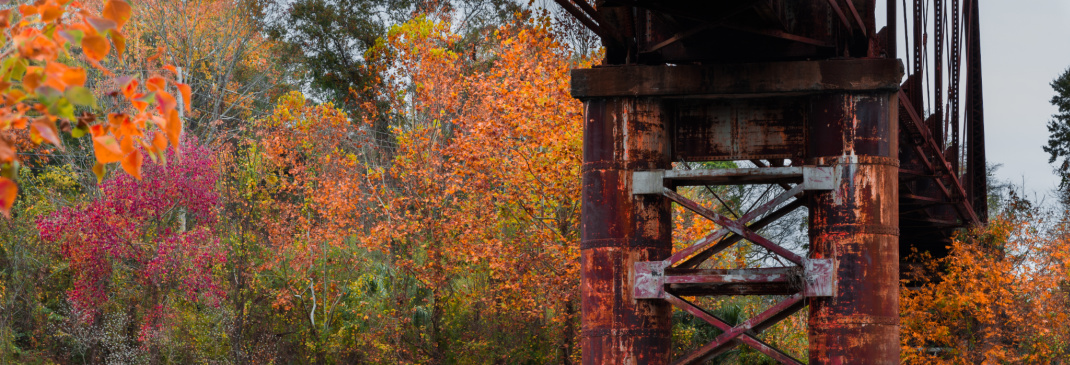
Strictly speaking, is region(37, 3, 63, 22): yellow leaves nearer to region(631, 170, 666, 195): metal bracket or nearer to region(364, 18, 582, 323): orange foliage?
region(631, 170, 666, 195): metal bracket

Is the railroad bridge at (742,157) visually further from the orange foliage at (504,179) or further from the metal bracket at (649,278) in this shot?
the orange foliage at (504,179)

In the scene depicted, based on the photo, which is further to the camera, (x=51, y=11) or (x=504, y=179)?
(x=504, y=179)

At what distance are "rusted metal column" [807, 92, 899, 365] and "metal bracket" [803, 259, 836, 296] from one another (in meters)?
0.07

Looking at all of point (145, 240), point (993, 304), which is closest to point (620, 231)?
point (993, 304)

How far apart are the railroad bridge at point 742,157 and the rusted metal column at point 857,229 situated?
1cm

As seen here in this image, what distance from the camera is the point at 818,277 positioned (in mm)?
10469

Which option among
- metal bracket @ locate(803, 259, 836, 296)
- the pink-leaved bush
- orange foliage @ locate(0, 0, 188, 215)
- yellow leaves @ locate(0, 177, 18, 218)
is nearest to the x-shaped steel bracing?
metal bracket @ locate(803, 259, 836, 296)

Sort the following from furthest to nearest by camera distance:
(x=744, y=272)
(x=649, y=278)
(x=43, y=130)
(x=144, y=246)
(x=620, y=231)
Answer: (x=144, y=246) → (x=620, y=231) → (x=649, y=278) → (x=744, y=272) → (x=43, y=130)

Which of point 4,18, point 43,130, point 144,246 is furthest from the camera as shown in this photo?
point 144,246

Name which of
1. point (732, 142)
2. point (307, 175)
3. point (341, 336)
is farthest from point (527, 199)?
point (732, 142)

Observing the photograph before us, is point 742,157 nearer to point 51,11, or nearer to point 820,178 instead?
point 820,178

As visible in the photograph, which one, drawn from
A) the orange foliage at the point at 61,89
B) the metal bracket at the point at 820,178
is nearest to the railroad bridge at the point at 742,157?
the metal bracket at the point at 820,178

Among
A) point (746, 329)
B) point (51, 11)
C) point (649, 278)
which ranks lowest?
point (746, 329)

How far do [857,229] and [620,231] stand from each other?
2.28 metres
